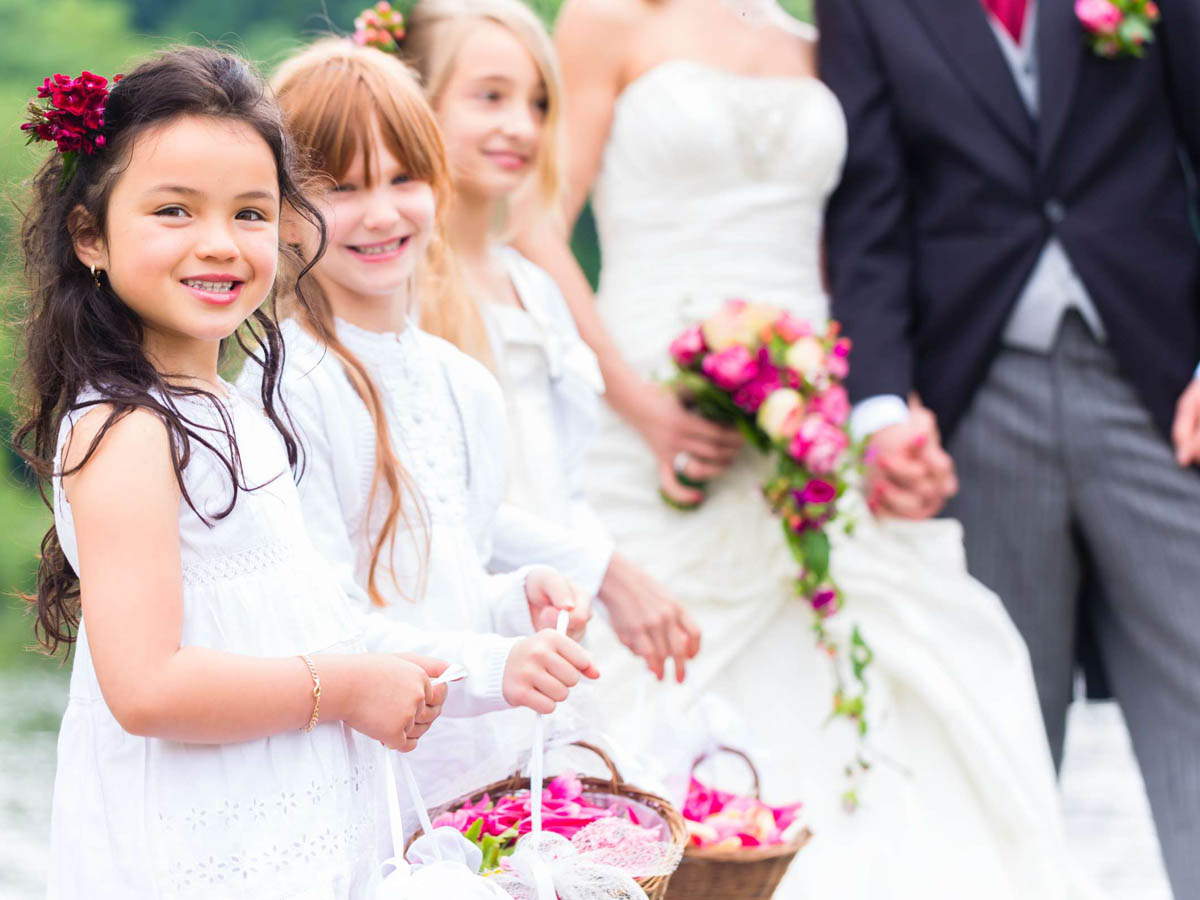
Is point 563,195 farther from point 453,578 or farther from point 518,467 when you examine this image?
point 453,578

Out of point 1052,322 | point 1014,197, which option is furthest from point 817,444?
point 1014,197

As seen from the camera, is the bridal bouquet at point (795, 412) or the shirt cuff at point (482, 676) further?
the bridal bouquet at point (795, 412)

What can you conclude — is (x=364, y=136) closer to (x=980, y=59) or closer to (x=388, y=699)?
(x=388, y=699)

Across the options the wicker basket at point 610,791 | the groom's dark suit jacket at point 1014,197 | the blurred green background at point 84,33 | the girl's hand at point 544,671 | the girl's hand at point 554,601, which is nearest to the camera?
the girl's hand at point 544,671

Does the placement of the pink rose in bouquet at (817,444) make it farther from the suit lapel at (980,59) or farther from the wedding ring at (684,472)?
the suit lapel at (980,59)

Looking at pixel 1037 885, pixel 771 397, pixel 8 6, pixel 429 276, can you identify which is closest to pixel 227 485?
pixel 429 276

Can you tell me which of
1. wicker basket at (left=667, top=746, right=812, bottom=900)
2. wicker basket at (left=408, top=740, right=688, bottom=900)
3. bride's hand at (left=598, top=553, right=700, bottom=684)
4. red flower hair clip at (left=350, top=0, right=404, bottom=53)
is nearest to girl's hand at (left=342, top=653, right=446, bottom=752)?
wicker basket at (left=408, top=740, right=688, bottom=900)

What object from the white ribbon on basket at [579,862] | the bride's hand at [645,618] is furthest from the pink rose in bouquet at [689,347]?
the white ribbon on basket at [579,862]

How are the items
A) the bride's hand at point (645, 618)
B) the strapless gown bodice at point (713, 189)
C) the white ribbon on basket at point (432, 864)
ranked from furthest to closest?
the strapless gown bodice at point (713, 189)
the bride's hand at point (645, 618)
the white ribbon on basket at point (432, 864)

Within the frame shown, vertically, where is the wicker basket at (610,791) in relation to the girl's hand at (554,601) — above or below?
below

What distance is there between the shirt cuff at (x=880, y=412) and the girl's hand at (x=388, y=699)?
70.8 inches

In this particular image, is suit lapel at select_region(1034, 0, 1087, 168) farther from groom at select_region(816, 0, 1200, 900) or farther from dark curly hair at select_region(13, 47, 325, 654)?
dark curly hair at select_region(13, 47, 325, 654)

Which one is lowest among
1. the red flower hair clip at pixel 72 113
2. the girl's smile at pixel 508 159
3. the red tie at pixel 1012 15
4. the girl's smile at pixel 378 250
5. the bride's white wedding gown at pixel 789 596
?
the bride's white wedding gown at pixel 789 596

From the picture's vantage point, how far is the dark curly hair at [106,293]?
1.64 meters
